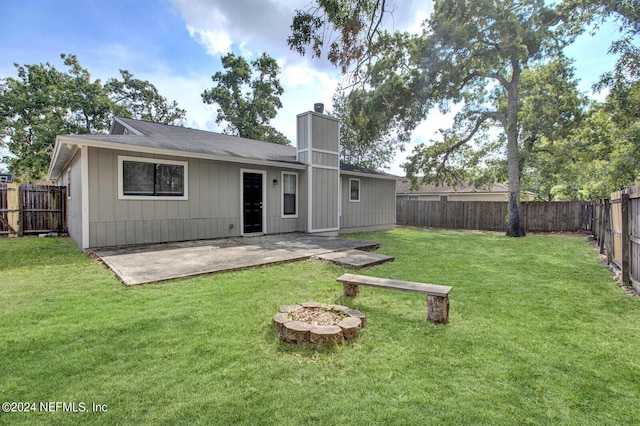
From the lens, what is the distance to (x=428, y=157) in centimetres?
1617

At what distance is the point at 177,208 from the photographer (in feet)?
26.3

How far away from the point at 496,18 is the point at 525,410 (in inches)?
523

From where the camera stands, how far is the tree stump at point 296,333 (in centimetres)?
275

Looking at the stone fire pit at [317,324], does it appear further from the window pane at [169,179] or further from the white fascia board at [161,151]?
the window pane at [169,179]

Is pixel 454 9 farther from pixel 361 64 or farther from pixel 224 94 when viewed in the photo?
pixel 224 94

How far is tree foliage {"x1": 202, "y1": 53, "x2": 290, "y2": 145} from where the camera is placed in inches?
968

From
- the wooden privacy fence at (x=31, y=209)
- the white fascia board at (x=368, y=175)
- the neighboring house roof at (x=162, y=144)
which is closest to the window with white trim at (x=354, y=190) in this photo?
the white fascia board at (x=368, y=175)

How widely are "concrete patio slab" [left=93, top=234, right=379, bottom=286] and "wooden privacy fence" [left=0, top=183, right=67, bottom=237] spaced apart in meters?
5.67

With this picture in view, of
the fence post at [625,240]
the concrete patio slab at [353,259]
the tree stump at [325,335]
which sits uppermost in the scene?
the fence post at [625,240]

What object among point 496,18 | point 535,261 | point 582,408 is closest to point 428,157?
point 496,18

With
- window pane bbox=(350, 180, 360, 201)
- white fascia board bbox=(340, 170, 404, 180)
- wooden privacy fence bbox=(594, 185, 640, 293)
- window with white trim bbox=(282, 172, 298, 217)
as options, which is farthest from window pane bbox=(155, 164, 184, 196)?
wooden privacy fence bbox=(594, 185, 640, 293)

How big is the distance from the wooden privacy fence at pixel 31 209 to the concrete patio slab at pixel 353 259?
379 inches

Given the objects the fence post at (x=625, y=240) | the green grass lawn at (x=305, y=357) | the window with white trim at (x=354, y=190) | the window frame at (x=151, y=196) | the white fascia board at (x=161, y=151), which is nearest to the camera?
the green grass lawn at (x=305, y=357)

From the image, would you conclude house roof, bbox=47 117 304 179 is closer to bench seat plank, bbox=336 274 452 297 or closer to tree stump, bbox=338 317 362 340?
bench seat plank, bbox=336 274 452 297
